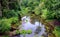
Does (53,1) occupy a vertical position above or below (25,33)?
above

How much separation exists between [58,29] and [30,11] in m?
26.5

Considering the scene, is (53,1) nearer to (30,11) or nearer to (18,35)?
(18,35)

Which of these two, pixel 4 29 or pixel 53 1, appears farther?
pixel 53 1

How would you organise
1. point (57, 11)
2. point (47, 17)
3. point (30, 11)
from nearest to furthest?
1. point (57, 11)
2. point (47, 17)
3. point (30, 11)

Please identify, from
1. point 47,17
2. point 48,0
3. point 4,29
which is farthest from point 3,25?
point 48,0

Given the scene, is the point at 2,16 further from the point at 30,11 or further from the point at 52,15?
the point at 30,11

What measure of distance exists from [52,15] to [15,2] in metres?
7.91

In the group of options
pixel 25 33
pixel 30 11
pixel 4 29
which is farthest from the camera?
pixel 30 11

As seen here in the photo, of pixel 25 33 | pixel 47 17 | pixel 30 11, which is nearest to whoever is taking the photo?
pixel 25 33

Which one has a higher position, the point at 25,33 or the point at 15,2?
the point at 15,2

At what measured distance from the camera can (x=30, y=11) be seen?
155 feet

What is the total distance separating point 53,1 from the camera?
2867 centimetres

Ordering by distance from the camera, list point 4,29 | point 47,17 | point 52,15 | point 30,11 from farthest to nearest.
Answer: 1. point 30,11
2. point 47,17
3. point 52,15
4. point 4,29

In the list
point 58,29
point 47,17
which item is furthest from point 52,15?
point 58,29
